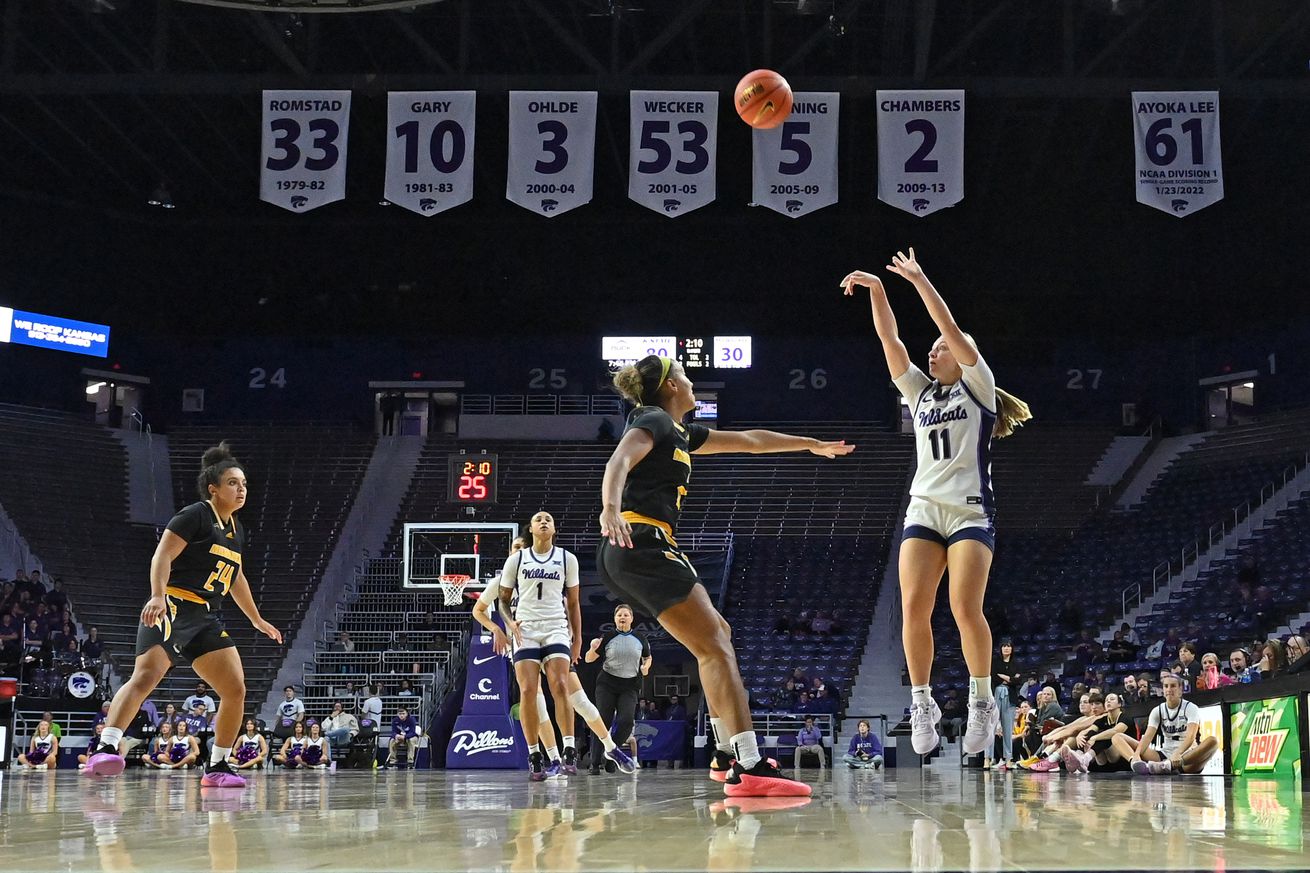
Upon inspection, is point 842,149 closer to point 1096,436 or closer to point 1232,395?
point 1096,436

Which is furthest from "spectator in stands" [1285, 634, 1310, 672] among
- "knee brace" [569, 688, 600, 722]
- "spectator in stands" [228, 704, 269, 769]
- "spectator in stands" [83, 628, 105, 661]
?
"spectator in stands" [83, 628, 105, 661]

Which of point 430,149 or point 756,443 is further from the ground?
point 430,149

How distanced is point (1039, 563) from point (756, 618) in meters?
6.33

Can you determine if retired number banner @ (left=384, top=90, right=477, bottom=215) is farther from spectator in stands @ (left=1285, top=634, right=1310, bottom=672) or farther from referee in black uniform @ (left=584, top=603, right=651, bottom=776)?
spectator in stands @ (left=1285, top=634, right=1310, bottom=672)

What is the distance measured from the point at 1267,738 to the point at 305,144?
1415cm

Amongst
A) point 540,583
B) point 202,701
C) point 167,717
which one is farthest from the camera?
point 202,701

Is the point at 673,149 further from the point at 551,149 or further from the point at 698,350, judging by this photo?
the point at 698,350

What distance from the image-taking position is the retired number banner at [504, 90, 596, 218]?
17922mm

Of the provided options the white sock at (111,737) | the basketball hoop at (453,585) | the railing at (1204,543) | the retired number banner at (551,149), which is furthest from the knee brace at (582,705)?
the railing at (1204,543)

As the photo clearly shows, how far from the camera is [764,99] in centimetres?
1127

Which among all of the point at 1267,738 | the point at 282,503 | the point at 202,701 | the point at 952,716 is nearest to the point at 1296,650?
the point at 1267,738

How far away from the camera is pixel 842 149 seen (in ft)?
93.7

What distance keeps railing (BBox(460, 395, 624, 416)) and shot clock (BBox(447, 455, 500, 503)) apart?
10.7 m

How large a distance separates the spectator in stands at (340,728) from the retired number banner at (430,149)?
Result: 27.2 feet
